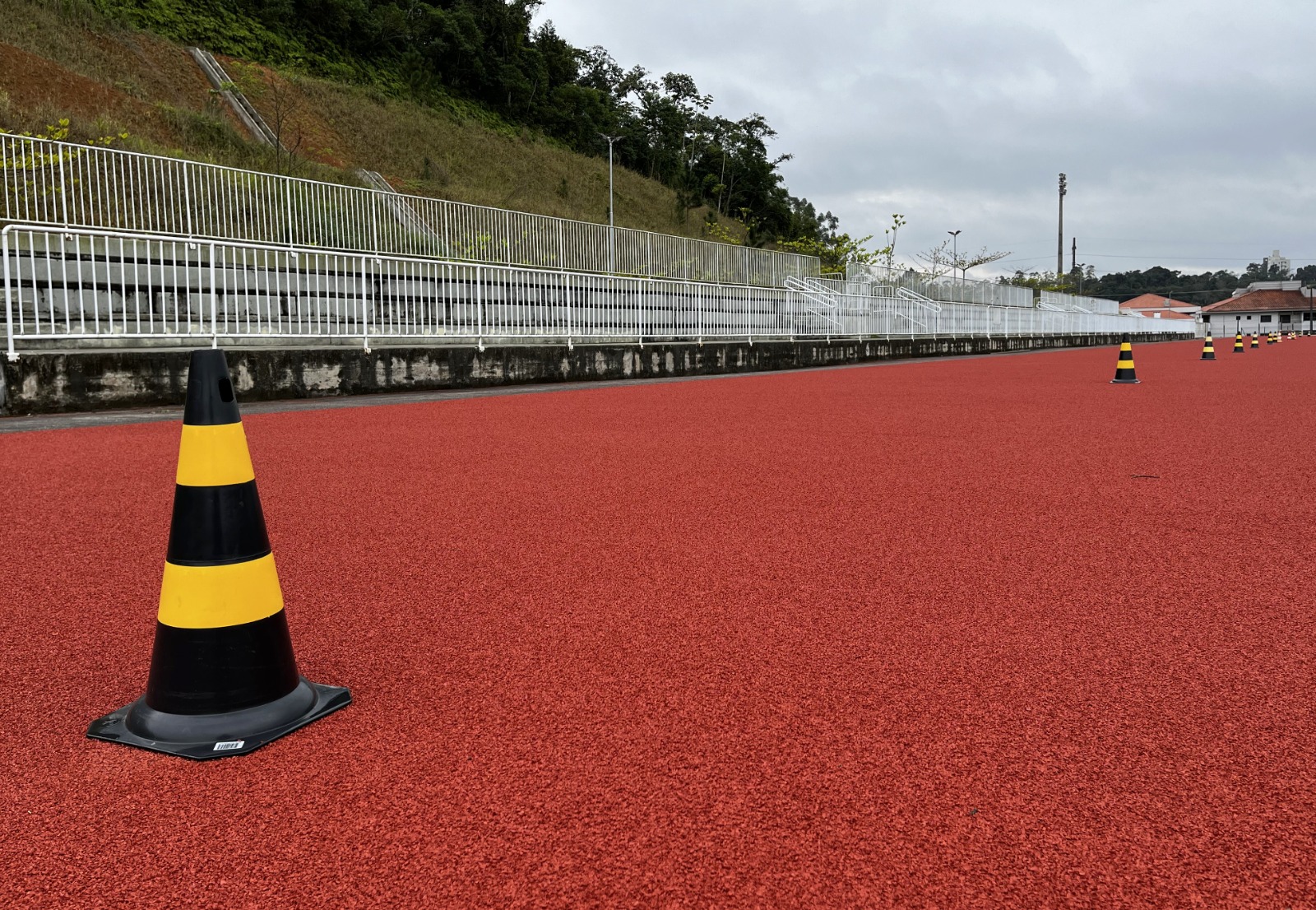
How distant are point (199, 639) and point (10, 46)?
1219 inches

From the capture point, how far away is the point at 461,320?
45.9ft

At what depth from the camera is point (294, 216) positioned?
1773cm

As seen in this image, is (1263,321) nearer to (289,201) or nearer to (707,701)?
(289,201)

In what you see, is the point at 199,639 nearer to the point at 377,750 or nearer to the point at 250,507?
the point at 250,507

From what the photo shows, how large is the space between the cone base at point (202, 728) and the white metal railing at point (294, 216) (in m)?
11.1

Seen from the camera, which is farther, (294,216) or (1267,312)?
(1267,312)

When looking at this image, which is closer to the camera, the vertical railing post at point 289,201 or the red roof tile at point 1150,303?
the vertical railing post at point 289,201

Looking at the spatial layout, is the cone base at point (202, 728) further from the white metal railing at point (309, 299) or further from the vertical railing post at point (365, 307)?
the vertical railing post at point (365, 307)

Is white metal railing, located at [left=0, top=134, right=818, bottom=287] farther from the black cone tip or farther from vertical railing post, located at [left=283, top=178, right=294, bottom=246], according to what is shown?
the black cone tip

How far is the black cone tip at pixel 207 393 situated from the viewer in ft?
6.93

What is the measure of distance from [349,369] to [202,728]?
412 inches

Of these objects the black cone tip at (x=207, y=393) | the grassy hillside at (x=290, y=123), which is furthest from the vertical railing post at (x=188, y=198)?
the black cone tip at (x=207, y=393)

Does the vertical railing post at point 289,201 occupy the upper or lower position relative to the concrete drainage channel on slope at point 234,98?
lower

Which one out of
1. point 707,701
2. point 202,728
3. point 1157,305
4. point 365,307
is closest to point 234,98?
point 365,307
